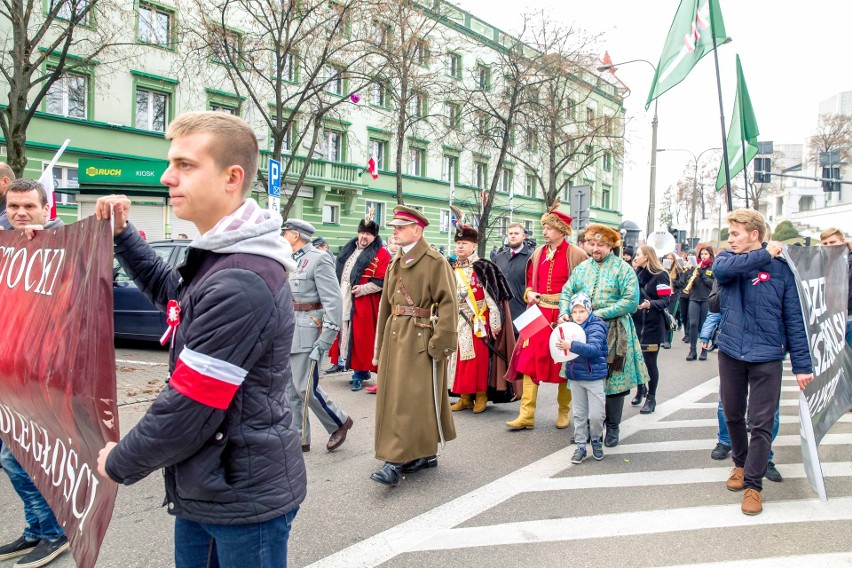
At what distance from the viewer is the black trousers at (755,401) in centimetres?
470

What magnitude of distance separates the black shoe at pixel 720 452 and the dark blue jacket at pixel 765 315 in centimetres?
136

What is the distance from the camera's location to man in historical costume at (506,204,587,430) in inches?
267

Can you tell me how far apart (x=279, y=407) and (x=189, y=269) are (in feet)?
1.60

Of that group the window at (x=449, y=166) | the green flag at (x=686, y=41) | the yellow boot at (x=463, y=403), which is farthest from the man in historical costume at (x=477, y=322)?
the window at (x=449, y=166)

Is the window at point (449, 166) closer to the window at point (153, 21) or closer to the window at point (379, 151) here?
the window at point (379, 151)

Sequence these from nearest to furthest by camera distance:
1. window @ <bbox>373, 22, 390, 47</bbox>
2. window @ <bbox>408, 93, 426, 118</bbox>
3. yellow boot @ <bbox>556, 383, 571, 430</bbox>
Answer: yellow boot @ <bbox>556, 383, 571, 430</bbox>, window @ <bbox>373, 22, 390, 47</bbox>, window @ <bbox>408, 93, 426, 118</bbox>

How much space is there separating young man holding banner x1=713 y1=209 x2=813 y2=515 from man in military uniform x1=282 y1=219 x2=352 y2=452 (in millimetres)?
2933

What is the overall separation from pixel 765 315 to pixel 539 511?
2.04 metres

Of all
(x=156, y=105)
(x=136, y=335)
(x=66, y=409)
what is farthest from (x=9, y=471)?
(x=156, y=105)

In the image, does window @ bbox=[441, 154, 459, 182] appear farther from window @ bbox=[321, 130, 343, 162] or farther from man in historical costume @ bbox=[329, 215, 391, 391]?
man in historical costume @ bbox=[329, 215, 391, 391]

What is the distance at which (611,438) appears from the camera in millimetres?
6285

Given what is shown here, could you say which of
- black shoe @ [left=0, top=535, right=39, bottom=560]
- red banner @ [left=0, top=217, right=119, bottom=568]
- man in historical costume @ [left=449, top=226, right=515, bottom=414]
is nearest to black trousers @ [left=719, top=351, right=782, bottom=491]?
man in historical costume @ [left=449, top=226, right=515, bottom=414]

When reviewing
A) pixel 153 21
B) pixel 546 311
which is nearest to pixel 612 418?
pixel 546 311

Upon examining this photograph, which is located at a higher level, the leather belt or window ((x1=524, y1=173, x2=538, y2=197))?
window ((x1=524, y1=173, x2=538, y2=197))
